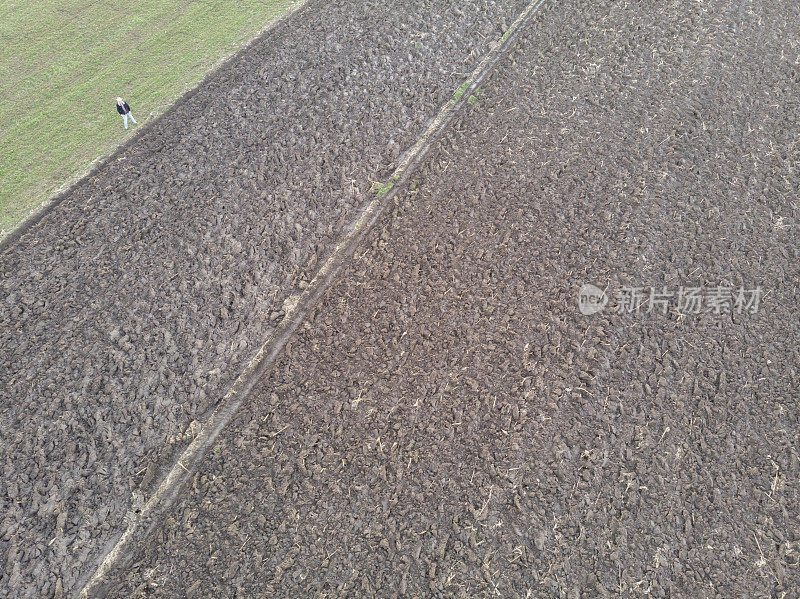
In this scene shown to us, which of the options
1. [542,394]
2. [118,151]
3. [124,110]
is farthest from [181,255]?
[542,394]

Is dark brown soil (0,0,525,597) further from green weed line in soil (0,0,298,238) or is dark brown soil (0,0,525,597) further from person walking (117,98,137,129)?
green weed line in soil (0,0,298,238)

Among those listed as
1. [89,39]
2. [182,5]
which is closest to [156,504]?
[89,39]

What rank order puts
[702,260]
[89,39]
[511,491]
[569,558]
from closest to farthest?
[569,558] < [511,491] < [702,260] < [89,39]

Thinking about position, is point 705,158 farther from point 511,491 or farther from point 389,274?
point 511,491

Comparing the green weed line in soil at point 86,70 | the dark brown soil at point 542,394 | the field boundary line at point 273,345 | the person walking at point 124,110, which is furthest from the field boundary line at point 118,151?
the dark brown soil at point 542,394

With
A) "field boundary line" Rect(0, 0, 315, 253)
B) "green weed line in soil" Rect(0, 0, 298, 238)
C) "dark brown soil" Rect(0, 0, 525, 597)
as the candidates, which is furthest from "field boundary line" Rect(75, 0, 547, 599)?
"green weed line in soil" Rect(0, 0, 298, 238)
